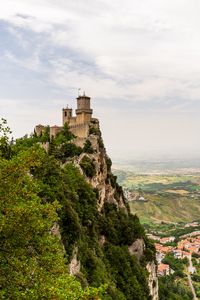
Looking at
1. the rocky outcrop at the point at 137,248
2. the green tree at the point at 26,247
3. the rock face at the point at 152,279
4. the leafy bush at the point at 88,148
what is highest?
the leafy bush at the point at 88,148

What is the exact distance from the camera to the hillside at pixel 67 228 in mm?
16922

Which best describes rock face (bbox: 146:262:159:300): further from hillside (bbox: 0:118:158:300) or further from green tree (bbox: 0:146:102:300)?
green tree (bbox: 0:146:102:300)

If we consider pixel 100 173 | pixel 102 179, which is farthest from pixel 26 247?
pixel 102 179

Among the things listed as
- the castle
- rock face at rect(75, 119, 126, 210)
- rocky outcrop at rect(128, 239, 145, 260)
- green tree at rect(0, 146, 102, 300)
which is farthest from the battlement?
green tree at rect(0, 146, 102, 300)

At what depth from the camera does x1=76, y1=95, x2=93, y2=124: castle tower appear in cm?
7031

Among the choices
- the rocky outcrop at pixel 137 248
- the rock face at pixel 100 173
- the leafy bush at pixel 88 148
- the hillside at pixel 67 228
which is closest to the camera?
the hillside at pixel 67 228

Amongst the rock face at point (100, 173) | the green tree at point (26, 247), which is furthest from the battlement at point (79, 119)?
the green tree at point (26, 247)

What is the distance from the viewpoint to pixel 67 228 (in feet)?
119

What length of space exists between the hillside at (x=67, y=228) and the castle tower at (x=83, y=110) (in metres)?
1.79

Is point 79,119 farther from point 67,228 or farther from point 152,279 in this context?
point 67,228

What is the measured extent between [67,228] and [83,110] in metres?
37.3

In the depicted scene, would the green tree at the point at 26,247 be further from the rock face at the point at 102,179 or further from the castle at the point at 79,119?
the castle at the point at 79,119

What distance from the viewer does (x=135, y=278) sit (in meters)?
58.0

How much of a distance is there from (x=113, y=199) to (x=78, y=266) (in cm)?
3113
